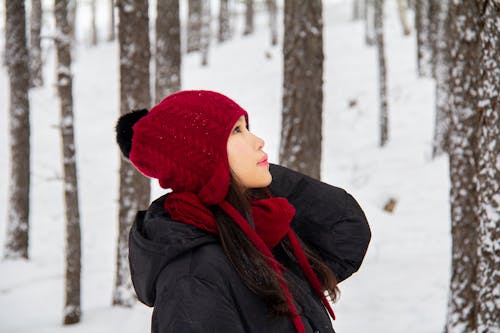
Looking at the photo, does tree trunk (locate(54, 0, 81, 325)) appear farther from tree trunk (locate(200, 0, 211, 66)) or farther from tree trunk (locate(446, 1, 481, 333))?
tree trunk (locate(200, 0, 211, 66))

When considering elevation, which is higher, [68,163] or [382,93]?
[382,93]

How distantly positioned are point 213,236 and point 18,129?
9.09m

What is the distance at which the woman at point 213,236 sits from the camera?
1.72 metres

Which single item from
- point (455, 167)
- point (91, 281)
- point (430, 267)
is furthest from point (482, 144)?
point (91, 281)

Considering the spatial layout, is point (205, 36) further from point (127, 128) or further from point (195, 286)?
point (195, 286)

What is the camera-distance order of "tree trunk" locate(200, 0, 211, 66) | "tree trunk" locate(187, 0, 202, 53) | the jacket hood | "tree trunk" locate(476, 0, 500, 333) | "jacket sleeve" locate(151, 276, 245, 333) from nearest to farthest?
"jacket sleeve" locate(151, 276, 245, 333), the jacket hood, "tree trunk" locate(476, 0, 500, 333), "tree trunk" locate(200, 0, 211, 66), "tree trunk" locate(187, 0, 202, 53)

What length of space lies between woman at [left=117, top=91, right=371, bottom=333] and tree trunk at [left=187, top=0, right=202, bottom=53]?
2257cm

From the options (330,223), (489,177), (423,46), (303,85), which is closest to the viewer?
(330,223)

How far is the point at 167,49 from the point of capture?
1090 cm

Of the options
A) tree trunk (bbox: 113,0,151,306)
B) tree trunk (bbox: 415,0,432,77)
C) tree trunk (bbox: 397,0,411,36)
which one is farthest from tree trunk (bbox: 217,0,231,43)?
tree trunk (bbox: 113,0,151,306)

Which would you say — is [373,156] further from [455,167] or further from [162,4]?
[455,167]

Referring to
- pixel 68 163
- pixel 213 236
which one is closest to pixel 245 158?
pixel 213 236

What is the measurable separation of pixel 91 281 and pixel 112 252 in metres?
1.38

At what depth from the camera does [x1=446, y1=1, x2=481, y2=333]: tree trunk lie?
445cm
